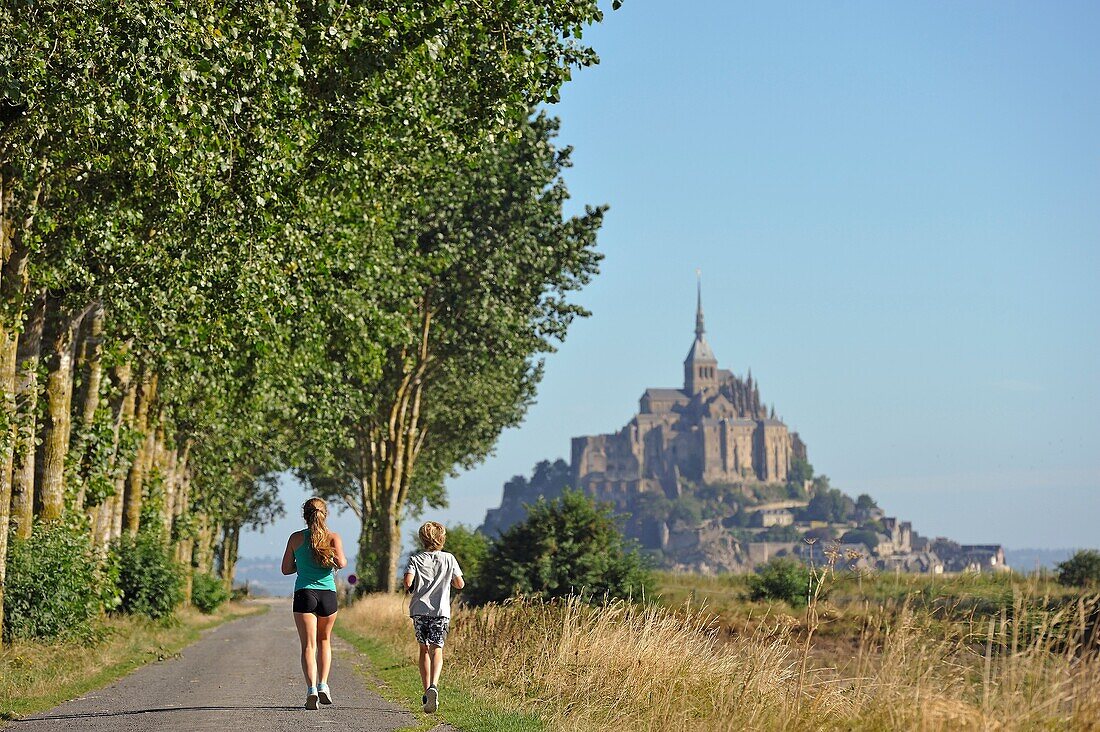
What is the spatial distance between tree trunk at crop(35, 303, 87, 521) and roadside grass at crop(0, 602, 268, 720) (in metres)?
2.59

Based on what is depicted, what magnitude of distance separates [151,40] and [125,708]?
692 centimetres

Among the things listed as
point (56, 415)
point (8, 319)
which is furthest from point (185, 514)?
point (8, 319)

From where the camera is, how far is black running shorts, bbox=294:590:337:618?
12.8 metres

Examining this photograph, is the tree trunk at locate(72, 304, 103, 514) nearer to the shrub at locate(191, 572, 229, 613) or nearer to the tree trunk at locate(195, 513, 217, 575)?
the shrub at locate(191, 572, 229, 613)

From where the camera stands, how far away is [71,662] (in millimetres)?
19094

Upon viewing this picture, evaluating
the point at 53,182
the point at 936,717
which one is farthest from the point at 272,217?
the point at 936,717

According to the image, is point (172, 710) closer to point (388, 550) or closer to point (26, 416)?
point (26, 416)

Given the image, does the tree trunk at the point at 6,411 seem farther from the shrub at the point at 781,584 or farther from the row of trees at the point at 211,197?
the shrub at the point at 781,584

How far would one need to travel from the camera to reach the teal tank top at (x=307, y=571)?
12688mm

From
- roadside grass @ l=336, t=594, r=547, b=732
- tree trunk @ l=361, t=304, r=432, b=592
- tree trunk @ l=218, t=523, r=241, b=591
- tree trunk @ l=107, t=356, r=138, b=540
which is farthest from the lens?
tree trunk @ l=218, t=523, r=241, b=591

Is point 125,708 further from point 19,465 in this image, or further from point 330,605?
point 19,465

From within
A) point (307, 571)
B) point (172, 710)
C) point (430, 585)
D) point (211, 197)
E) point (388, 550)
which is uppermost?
point (211, 197)

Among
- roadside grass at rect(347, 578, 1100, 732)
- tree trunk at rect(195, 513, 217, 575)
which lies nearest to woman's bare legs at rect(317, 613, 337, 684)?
roadside grass at rect(347, 578, 1100, 732)

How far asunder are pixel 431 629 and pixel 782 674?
3507 millimetres
